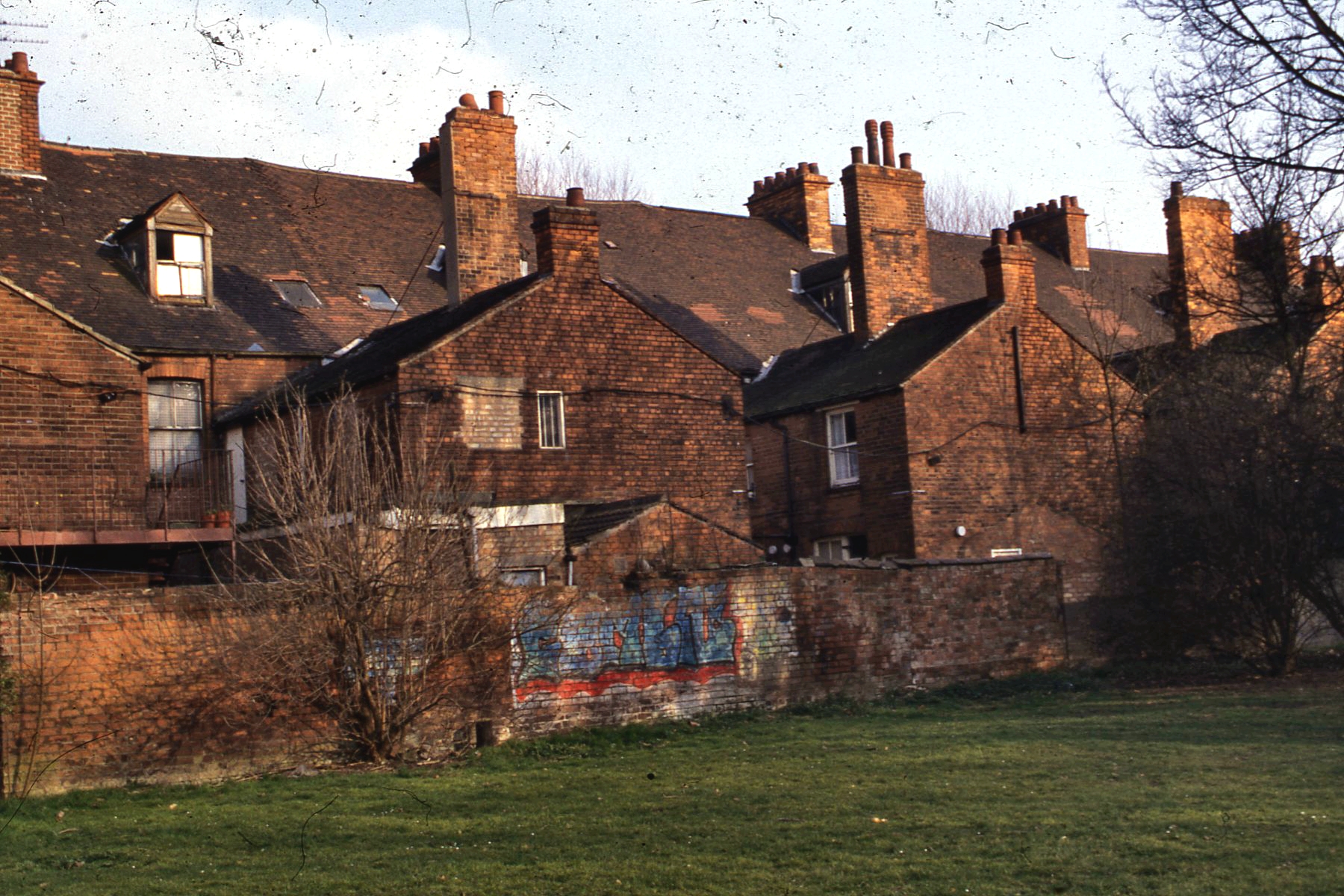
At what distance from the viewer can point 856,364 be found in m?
28.7

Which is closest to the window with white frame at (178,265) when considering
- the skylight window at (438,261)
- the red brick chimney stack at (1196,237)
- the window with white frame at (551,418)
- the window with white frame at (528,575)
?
the skylight window at (438,261)

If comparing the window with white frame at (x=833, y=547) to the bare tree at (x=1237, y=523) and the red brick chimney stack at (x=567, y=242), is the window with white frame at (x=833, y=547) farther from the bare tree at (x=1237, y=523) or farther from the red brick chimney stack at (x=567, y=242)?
the red brick chimney stack at (x=567, y=242)

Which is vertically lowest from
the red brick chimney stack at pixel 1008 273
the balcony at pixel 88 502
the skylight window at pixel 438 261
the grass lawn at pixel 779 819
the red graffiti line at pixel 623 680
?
the grass lawn at pixel 779 819

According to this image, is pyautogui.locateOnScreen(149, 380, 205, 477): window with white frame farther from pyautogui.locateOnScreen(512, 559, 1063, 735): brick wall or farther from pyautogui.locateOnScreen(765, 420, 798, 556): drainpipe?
pyautogui.locateOnScreen(765, 420, 798, 556): drainpipe

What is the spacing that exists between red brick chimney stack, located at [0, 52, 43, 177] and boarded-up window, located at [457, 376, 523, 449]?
11.2 metres

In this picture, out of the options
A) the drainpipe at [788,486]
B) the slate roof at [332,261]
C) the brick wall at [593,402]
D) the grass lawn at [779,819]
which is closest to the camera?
the grass lawn at [779,819]

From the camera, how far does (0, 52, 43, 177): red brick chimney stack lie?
26.6m

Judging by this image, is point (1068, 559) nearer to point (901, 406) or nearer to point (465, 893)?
point (901, 406)

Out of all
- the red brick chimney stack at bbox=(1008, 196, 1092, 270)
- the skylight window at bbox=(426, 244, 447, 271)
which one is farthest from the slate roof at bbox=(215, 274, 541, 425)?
the red brick chimney stack at bbox=(1008, 196, 1092, 270)

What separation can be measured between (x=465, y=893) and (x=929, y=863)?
10.3 ft

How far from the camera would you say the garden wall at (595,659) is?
48.1 ft

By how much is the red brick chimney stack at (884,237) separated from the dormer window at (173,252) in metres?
13.3

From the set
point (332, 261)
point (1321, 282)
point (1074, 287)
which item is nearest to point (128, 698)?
point (1321, 282)

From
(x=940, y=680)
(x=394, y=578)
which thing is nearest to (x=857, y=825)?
(x=394, y=578)
